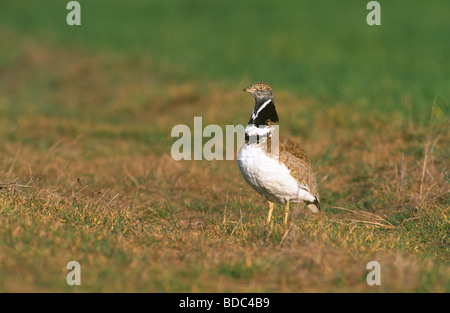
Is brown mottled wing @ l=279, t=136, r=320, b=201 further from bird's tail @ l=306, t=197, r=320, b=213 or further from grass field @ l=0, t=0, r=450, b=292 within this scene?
grass field @ l=0, t=0, r=450, b=292

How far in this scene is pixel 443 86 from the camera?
41.4 ft

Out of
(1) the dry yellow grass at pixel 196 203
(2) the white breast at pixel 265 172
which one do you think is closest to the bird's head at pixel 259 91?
(2) the white breast at pixel 265 172

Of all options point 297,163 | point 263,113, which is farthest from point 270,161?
point 263,113

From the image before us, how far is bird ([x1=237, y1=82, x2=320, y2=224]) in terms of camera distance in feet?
22.4

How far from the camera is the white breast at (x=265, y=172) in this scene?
6805 mm

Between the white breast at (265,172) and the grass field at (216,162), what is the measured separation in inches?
17.3

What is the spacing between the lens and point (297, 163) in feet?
23.9

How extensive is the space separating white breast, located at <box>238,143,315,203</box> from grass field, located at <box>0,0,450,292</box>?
17.3 inches

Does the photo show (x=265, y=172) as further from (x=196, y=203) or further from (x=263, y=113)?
(x=196, y=203)

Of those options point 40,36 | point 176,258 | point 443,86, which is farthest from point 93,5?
point 176,258

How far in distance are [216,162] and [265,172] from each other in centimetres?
427

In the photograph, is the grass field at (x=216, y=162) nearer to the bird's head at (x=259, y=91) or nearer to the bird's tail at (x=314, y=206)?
the bird's tail at (x=314, y=206)

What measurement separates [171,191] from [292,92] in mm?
6205
